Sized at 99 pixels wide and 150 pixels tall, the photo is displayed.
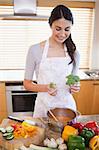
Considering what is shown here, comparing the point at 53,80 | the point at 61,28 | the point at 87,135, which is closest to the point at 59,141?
the point at 87,135

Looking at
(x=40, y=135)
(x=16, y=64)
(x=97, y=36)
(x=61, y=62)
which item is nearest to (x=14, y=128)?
(x=40, y=135)

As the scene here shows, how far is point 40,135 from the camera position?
1173 mm

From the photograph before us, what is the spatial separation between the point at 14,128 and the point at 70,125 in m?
0.29

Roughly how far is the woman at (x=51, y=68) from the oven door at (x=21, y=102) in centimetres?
112

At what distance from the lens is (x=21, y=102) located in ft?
9.07

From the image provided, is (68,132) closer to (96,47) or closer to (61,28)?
(61,28)

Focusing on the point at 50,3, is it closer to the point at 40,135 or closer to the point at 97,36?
the point at 97,36

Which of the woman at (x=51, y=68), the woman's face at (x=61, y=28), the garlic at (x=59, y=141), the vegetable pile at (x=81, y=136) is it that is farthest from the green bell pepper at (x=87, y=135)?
the woman's face at (x=61, y=28)

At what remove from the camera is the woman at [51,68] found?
1.53 meters

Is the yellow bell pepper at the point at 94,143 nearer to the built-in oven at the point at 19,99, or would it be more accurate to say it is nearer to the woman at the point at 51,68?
the woman at the point at 51,68

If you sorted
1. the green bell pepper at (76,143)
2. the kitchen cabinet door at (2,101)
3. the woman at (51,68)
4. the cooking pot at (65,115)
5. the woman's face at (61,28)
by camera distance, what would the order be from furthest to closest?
the kitchen cabinet door at (2,101) → the woman at (51,68) → the woman's face at (61,28) → the cooking pot at (65,115) → the green bell pepper at (76,143)

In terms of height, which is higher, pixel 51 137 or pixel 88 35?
pixel 88 35

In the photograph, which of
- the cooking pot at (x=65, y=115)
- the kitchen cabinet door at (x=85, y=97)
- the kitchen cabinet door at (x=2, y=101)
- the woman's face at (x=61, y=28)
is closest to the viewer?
the cooking pot at (x=65, y=115)

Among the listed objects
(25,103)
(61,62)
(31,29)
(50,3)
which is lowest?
(25,103)
